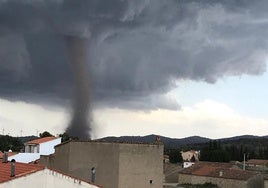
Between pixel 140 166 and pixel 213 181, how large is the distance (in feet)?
168

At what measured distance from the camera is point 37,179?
20906mm

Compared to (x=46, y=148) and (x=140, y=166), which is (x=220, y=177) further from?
(x=140, y=166)

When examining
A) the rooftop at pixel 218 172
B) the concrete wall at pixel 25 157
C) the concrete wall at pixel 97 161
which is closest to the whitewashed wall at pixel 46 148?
the concrete wall at pixel 25 157

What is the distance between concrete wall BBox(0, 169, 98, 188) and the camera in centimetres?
2044

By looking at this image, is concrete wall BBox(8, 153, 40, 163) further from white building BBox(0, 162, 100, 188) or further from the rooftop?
white building BBox(0, 162, 100, 188)

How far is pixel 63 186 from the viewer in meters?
21.6

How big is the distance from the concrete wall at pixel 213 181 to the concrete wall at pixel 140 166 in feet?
142

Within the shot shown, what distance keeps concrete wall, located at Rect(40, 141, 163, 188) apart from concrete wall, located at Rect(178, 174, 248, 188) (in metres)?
43.6

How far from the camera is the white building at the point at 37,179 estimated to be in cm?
2042

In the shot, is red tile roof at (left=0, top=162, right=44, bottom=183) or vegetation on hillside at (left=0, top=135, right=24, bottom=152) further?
vegetation on hillside at (left=0, top=135, right=24, bottom=152)

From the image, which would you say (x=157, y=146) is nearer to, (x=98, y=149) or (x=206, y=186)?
(x=98, y=149)

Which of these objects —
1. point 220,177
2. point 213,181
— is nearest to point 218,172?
point 213,181

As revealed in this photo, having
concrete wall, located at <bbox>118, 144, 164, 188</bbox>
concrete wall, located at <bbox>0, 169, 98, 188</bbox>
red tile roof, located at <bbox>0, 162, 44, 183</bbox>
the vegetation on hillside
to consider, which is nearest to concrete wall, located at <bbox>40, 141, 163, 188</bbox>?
concrete wall, located at <bbox>118, 144, 164, 188</bbox>

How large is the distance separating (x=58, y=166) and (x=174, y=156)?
123256 mm
